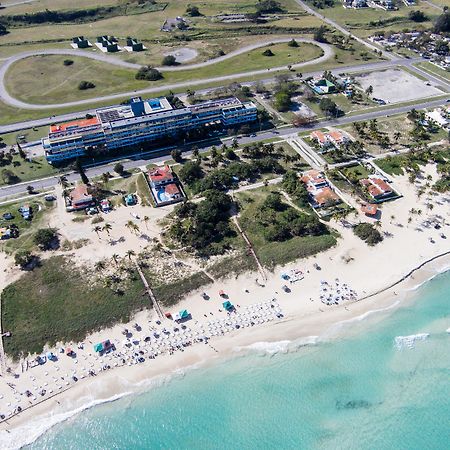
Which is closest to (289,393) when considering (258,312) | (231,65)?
(258,312)

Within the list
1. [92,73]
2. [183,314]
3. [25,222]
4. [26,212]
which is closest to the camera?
[183,314]

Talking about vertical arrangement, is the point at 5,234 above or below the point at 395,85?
below

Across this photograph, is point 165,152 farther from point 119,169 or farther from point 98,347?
point 98,347

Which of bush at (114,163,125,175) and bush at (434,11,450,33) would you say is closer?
bush at (114,163,125,175)

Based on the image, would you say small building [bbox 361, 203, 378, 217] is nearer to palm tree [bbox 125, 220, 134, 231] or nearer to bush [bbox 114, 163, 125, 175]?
palm tree [bbox 125, 220, 134, 231]

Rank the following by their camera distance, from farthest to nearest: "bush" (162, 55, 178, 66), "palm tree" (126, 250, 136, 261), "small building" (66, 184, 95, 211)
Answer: "bush" (162, 55, 178, 66) → "small building" (66, 184, 95, 211) → "palm tree" (126, 250, 136, 261)

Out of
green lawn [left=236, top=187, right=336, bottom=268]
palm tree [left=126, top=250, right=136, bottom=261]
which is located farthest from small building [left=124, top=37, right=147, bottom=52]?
palm tree [left=126, top=250, right=136, bottom=261]

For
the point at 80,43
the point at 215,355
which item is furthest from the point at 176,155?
the point at 80,43
